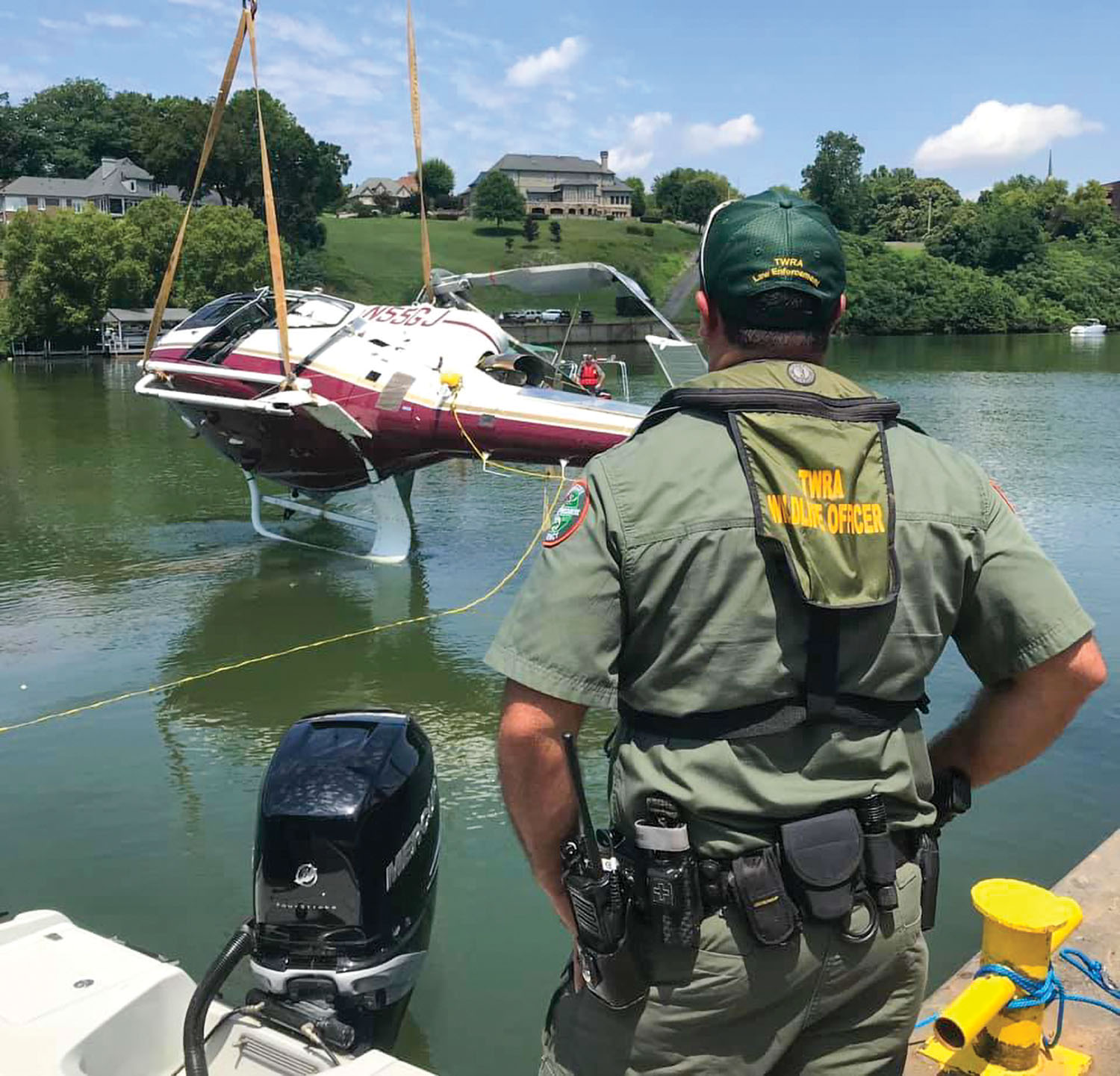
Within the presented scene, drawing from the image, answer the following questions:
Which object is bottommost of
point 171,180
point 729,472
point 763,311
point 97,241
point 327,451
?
point 327,451

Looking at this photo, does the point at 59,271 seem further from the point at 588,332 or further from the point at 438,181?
the point at 438,181

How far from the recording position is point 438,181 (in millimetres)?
147125

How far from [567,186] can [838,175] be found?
1495 inches

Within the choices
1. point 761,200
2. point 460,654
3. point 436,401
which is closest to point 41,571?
point 436,401

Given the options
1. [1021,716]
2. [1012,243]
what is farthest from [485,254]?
[1021,716]

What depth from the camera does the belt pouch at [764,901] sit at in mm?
1932

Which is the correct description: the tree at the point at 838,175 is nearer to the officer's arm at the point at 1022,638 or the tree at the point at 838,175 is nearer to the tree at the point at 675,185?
the tree at the point at 675,185

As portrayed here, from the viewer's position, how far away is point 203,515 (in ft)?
51.4

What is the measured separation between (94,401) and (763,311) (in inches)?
1372

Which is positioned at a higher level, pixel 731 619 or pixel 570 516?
pixel 570 516

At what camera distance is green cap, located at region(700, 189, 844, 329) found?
2.06m

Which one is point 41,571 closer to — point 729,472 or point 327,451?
point 327,451

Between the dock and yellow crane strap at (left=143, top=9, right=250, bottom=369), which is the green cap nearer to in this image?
yellow crane strap at (left=143, top=9, right=250, bottom=369)

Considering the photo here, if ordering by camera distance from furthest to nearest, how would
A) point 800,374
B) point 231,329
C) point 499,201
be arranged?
point 499,201, point 231,329, point 800,374
